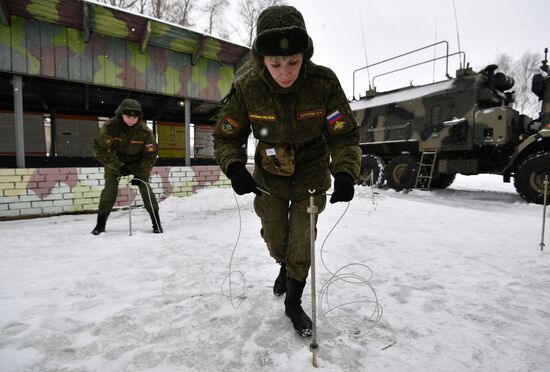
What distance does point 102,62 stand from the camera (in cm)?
632

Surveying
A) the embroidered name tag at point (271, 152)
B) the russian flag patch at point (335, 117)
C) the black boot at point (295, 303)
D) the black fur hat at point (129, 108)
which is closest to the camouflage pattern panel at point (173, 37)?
the black fur hat at point (129, 108)

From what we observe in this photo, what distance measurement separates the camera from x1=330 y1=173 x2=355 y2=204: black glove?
1.48 m

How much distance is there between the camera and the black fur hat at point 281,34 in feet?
4.79

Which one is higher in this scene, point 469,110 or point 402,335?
point 469,110

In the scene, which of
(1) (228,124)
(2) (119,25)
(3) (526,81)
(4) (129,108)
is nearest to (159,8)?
(2) (119,25)

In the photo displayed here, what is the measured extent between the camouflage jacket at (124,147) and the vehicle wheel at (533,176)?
7.96 m

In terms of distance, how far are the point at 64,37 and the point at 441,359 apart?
804 cm

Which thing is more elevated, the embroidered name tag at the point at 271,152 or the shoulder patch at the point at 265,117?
the shoulder patch at the point at 265,117

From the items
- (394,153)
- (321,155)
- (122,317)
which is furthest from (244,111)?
(394,153)

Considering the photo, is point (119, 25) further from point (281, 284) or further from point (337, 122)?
point (281, 284)

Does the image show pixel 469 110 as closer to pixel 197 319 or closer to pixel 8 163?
pixel 197 319

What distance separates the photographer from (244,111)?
5.98 ft

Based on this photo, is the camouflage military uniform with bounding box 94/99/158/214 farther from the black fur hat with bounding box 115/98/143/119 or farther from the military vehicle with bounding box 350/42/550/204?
the military vehicle with bounding box 350/42/550/204

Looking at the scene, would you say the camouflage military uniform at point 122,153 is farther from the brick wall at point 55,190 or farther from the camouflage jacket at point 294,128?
the camouflage jacket at point 294,128
